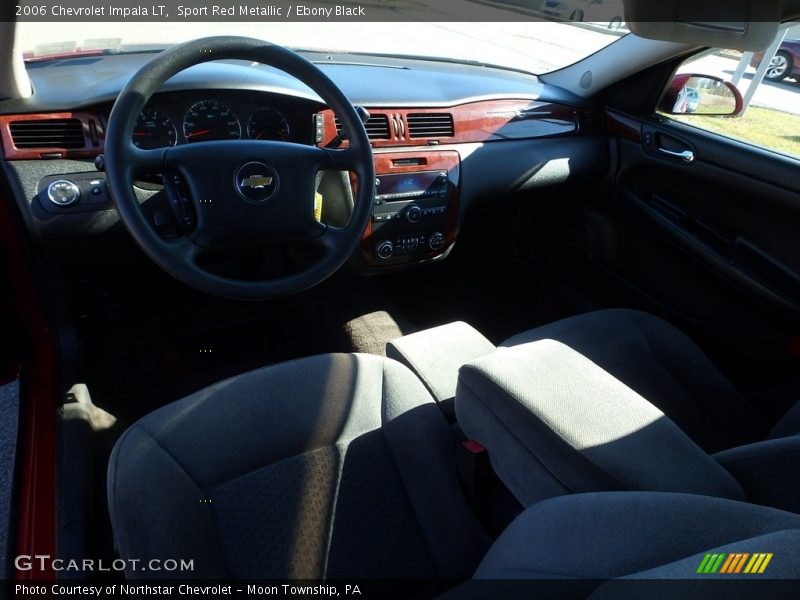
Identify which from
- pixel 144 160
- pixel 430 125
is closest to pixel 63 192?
pixel 144 160

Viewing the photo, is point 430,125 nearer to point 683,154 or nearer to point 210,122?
point 210,122

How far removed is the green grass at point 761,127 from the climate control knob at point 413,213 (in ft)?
3.36

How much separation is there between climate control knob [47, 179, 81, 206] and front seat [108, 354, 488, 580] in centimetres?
62

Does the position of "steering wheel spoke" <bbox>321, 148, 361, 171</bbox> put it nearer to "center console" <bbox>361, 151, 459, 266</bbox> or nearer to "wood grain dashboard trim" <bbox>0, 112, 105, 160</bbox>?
"center console" <bbox>361, 151, 459, 266</bbox>

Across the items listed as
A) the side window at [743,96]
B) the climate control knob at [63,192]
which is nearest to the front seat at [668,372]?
the side window at [743,96]

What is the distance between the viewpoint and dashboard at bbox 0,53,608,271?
1.56 meters

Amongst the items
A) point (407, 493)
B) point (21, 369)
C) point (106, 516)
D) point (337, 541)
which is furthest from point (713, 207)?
point (21, 369)

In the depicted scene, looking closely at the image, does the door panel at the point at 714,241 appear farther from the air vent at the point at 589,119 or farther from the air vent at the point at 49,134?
the air vent at the point at 49,134

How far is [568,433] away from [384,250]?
1.16 m

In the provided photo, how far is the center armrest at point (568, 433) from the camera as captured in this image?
99 cm

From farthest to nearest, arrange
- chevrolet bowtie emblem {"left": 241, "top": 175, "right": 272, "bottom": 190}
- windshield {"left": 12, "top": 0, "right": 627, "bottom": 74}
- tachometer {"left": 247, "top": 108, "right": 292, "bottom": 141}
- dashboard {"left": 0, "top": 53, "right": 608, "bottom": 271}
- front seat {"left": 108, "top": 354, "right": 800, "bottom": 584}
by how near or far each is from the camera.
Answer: windshield {"left": 12, "top": 0, "right": 627, "bottom": 74}
tachometer {"left": 247, "top": 108, "right": 292, "bottom": 141}
dashboard {"left": 0, "top": 53, "right": 608, "bottom": 271}
chevrolet bowtie emblem {"left": 241, "top": 175, "right": 272, "bottom": 190}
front seat {"left": 108, "top": 354, "right": 800, "bottom": 584}

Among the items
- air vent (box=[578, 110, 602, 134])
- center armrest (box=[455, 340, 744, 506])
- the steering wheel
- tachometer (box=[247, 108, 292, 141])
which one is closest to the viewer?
center armrest (box=[455, 340, 744, 506])

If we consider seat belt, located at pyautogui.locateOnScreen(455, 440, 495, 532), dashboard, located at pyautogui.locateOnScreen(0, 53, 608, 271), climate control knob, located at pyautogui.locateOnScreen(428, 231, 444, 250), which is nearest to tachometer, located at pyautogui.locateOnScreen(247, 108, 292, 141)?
dashboard, located at pyautogui.locateOnScreen(0, 53, 608, 271)

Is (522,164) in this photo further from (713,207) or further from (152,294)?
(152,294)
